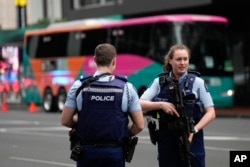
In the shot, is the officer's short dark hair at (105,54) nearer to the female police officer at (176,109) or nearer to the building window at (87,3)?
the female police officer at (176,109)

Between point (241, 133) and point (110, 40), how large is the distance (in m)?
11.1

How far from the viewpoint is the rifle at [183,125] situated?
6188 mm

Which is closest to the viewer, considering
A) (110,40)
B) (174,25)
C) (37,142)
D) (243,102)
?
(37,142)

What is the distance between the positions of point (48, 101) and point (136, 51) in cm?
614

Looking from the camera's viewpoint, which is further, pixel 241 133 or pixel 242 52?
pixel 242 52

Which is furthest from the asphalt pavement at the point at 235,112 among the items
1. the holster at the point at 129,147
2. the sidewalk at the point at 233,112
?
the holster at the point at 129,147

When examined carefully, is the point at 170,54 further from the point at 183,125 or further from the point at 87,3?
the point at 87,3

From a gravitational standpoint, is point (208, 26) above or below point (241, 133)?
above

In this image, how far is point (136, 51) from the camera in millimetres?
26266

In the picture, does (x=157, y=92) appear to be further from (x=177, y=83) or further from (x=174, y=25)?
(x=174, y=25)

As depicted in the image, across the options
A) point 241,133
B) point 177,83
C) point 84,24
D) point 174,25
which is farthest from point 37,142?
point 84,24

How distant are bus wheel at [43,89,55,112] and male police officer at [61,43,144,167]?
24.7 metres

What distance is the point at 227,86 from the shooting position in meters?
25.0

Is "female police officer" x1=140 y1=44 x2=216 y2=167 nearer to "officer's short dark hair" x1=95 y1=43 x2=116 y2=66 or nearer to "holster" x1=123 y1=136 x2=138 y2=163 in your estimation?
"holster" x1=123 y1=136 x2=138 y2=163
